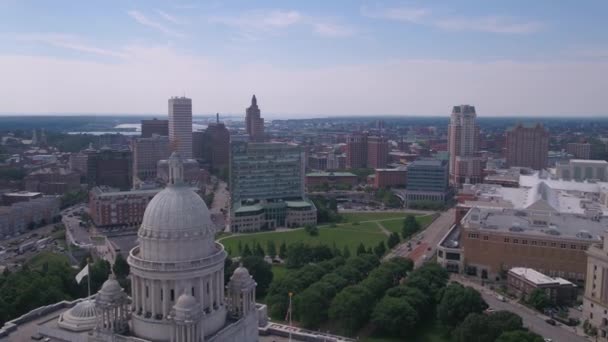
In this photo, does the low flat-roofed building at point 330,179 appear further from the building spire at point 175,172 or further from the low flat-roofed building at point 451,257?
the building spire at point 175,172

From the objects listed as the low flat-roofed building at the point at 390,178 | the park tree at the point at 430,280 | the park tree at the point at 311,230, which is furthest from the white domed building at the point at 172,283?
the low flat-roofed building at the point at 390,178

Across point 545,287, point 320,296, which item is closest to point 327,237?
point 545,287

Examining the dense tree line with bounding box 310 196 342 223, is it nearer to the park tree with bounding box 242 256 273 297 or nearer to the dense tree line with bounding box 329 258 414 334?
the park tree with bounding box 242 256 273 297

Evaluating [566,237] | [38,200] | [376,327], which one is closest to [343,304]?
[376,327]

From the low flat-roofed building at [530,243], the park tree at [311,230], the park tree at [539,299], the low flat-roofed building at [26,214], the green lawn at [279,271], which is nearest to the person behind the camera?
the park tree at [539,299]

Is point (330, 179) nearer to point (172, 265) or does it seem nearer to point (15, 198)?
point (15, 198)

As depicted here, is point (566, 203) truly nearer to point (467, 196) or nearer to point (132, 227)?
point (467, 196)

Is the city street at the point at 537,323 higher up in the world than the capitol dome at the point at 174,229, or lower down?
lower down
